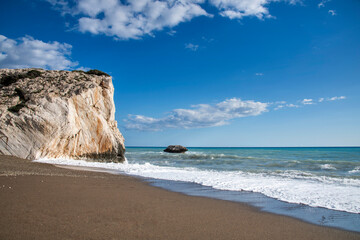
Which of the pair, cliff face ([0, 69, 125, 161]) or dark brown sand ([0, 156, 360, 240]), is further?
cliff face ([0, 69, 125, 161])

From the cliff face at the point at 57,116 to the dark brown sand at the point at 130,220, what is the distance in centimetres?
1456

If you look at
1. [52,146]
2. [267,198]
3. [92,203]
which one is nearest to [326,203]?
[267,198]

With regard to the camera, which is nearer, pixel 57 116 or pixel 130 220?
pixel 130 220

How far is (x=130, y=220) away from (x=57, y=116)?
62.3ft

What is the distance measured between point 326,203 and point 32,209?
8205 mm

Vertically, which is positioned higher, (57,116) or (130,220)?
(57,116)

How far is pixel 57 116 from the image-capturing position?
792 inches

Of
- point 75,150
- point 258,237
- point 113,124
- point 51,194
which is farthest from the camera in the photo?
point 113,124

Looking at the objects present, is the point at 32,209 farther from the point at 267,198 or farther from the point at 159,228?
the point at 267,198

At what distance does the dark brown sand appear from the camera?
12.0ft

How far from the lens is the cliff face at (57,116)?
1852cm

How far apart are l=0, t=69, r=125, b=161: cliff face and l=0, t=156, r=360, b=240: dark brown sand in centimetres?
1456

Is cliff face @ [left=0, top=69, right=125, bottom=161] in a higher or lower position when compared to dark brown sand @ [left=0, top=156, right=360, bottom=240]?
higher

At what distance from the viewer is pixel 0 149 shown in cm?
1756
